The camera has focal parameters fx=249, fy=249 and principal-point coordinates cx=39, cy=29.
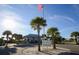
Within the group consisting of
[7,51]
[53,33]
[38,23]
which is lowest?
[7,51]

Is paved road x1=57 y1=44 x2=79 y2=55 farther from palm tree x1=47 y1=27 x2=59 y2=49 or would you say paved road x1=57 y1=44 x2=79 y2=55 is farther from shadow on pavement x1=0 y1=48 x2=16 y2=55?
shadow on pavement x1=0 y1=48 x2=16 y2=55

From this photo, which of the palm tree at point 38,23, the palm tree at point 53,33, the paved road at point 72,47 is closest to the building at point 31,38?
the palm tree at point 38,23

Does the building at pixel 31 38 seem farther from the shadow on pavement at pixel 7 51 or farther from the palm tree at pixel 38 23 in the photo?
the shadow on pavement at pixel 7 51

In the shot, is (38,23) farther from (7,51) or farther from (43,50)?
(7,51)

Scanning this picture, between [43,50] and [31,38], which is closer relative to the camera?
[31,38]

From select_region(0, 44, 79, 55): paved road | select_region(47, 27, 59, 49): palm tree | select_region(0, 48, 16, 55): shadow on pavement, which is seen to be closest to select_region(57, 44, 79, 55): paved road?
select_region(0, 44, 79, 55): paved road

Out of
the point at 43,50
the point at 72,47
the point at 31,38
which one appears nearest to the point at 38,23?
the point at 31,38

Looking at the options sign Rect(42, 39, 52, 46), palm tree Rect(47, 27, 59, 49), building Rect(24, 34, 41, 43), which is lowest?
sign Rect(42, 39, 52, 46)
